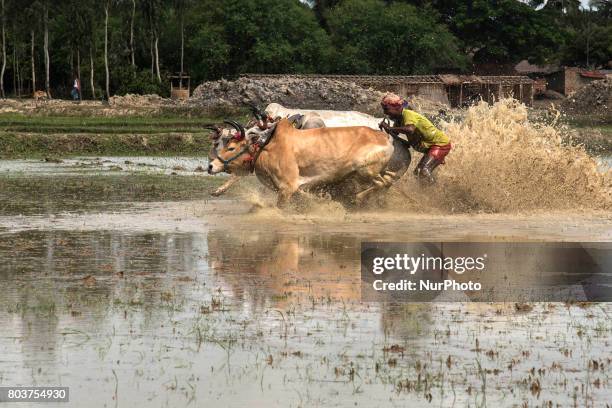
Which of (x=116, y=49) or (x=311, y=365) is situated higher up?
(x=116, y=49)

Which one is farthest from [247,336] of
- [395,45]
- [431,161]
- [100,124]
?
[395,45]

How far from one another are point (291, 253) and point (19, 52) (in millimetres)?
71548

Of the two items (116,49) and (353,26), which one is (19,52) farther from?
(353,26)

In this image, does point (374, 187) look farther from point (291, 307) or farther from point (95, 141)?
point (95, 141)

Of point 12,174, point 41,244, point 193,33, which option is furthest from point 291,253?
point 193,33

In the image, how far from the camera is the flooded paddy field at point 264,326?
7.76m

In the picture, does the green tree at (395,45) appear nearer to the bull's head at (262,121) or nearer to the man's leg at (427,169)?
the bull's head at (262,121)

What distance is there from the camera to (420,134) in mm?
17172

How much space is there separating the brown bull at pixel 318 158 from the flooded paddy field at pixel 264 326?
3.20ft

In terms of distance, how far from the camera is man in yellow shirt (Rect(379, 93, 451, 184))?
55.3 feet

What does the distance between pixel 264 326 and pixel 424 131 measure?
26.6 ft

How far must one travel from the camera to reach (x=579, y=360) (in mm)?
8492

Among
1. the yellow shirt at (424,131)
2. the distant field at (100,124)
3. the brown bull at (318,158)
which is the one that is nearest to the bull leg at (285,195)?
the brown bull at (318,158)

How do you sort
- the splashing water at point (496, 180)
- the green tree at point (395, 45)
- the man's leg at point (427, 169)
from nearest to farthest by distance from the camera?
the man's leg at point (427, 169), the splashing water at point (496, 180), the green tree at point (395, 45)
